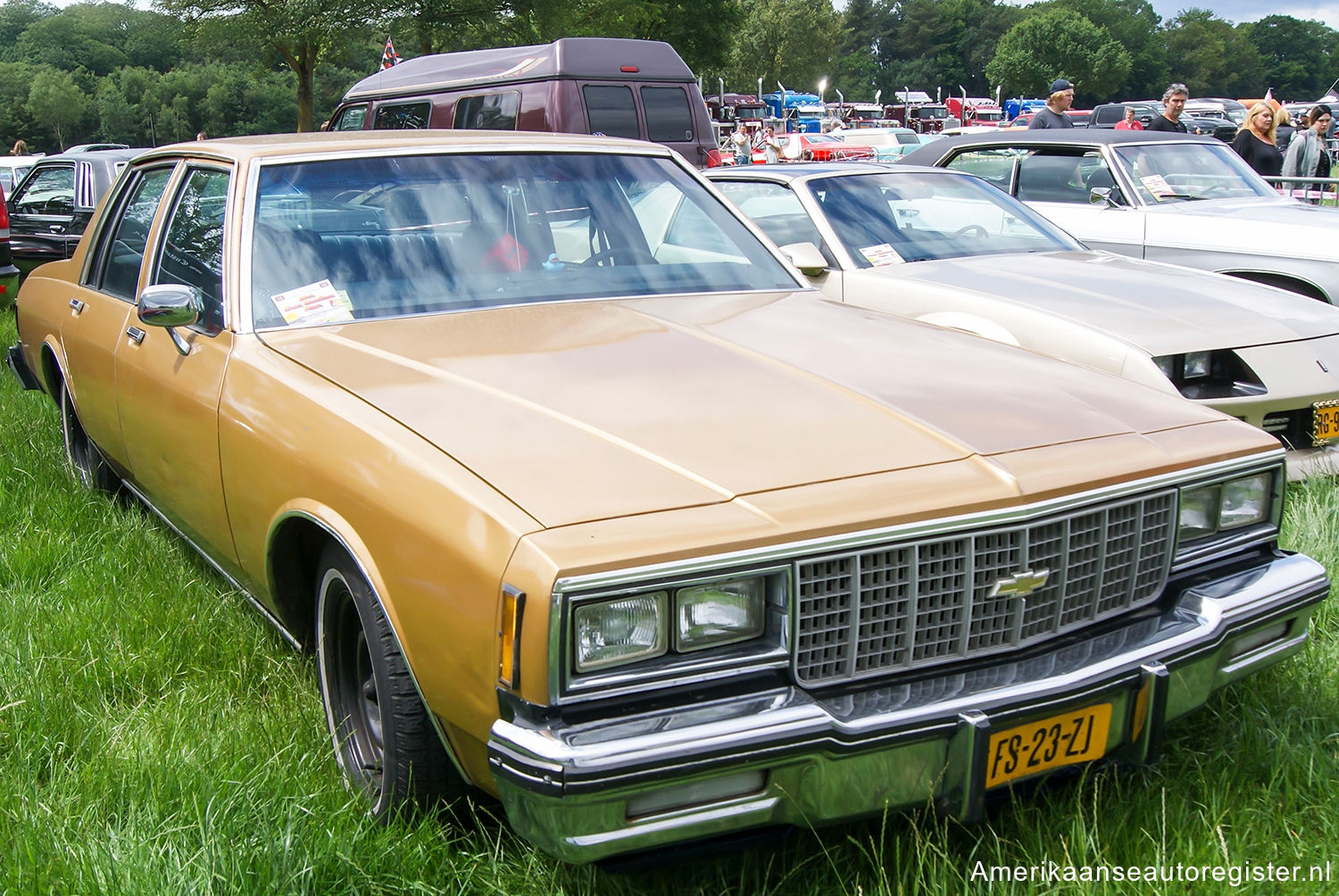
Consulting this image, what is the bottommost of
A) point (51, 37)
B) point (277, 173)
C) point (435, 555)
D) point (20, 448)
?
point (20, 448)

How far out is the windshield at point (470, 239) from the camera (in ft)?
10.2

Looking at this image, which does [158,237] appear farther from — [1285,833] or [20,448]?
[1285,833]

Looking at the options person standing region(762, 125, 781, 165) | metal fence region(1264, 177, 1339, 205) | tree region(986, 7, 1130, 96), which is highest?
tree region(986, 7, 1130, 96)

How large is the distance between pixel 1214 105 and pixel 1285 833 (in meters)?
60.1

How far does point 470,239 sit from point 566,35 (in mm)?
30564

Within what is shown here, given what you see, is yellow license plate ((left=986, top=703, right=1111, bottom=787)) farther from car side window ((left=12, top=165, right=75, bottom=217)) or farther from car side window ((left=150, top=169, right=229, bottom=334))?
car side window ((left=12, top=165, right=75, bottom=217))

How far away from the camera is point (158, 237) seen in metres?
3.79

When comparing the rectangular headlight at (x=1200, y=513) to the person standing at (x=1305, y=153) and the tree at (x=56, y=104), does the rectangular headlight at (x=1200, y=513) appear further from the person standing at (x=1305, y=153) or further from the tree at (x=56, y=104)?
the tree at (x=56, y=104)

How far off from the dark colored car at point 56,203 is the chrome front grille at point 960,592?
32.1ft

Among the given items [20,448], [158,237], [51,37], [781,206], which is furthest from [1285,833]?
[51,37]

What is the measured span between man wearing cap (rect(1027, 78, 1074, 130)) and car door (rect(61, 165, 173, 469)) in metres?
7.01

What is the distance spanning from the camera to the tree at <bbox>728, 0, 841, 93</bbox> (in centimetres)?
8212

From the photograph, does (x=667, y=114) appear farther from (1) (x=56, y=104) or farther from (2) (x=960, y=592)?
(1) (x=56, y=104)

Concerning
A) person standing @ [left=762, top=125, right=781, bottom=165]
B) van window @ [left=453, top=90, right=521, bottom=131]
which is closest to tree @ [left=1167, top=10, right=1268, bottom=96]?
person standing @ [left=762, top=125, right=781, bottom=165]
